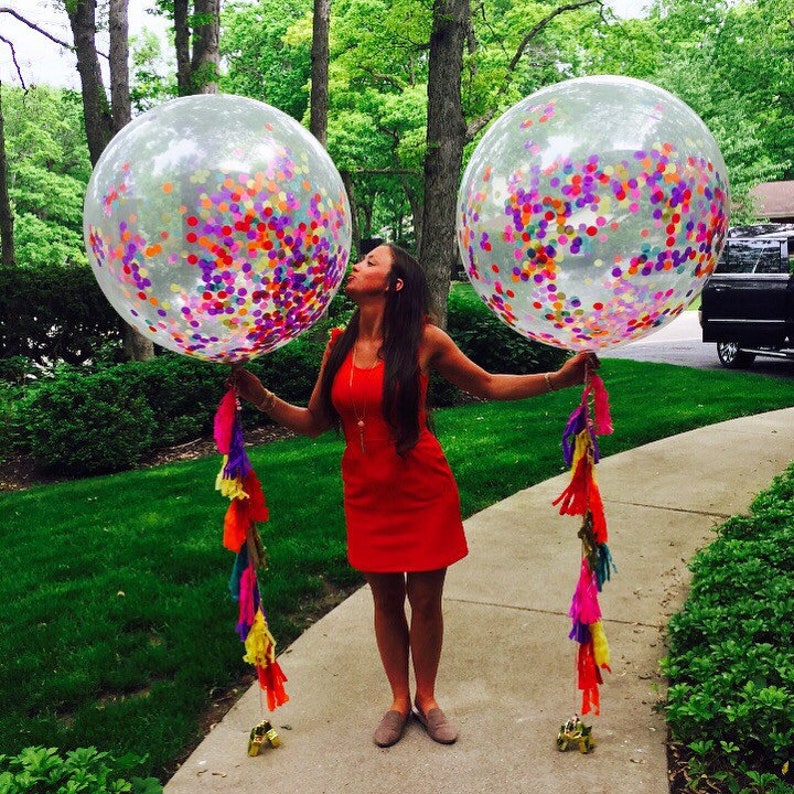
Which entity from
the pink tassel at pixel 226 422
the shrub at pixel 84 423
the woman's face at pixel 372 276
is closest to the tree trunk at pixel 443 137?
the shrub at pixel 84 423

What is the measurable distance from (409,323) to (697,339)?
46.8 feet

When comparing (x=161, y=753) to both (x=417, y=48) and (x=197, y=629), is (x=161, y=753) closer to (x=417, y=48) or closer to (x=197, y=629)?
(x=197, y=629)

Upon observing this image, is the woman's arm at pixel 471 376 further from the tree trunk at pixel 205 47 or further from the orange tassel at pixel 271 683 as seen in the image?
the tree trunk at pixel 205 47

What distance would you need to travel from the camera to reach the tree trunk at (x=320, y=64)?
421 inches

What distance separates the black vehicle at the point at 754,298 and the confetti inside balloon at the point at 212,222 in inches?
370

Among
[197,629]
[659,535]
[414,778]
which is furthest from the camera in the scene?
[659,535]

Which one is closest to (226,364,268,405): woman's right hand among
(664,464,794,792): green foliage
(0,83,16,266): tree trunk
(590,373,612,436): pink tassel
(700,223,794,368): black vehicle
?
(590,373,612,436): pink tassel

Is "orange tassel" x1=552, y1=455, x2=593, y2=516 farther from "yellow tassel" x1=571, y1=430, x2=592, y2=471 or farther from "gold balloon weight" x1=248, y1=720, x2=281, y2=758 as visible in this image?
"gold balloon weight" x1=248, y1=720, x2=281, y2=758

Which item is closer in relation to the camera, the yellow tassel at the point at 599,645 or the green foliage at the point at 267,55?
the yellow tassel at the point at 599,645

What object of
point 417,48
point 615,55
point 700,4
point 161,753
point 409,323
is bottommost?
point 161,753

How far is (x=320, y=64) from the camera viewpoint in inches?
426

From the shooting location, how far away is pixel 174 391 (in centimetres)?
775

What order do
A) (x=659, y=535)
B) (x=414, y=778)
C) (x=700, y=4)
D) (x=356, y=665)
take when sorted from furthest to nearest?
(x=700, y=4)
(x=659, y=535)
(x=356, y=665)
(x=414, y=778)

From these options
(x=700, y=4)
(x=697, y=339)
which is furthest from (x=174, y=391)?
(x=700, y=4)
